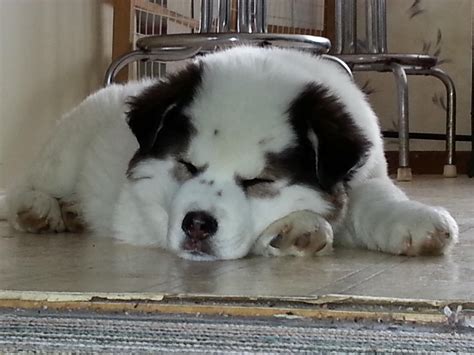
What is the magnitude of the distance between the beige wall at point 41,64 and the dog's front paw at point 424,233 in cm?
167

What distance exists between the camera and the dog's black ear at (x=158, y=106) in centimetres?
193

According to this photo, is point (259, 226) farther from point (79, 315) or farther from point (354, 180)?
point (79, 315)

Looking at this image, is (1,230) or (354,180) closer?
(354,180)

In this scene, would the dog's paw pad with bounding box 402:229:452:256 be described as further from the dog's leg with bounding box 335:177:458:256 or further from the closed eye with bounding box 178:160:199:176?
the closed eye with bounding box 178:160:199:176

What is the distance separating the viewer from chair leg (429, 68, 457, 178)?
15.7 feet

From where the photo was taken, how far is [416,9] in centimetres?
545

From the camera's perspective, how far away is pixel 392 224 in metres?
1.87

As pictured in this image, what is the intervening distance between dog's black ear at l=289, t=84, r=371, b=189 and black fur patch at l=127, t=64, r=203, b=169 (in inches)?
8.5

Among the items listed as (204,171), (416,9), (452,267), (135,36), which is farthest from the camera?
(416,9)

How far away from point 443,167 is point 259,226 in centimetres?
354

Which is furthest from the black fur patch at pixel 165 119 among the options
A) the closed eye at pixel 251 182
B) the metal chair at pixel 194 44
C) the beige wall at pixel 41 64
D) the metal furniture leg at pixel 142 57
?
the metal furniture leg at pixel 142 57

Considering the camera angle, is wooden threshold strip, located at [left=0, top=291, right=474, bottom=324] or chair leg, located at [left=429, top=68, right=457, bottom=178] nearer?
wooden threshold strip, located at [left=0, top=291, right=474, bottom=324]

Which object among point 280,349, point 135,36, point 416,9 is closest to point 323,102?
point 280,349

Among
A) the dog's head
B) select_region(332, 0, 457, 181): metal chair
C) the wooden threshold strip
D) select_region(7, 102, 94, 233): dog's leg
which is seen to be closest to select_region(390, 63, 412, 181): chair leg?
select_region(332, 0, 457, 181): metal chair
